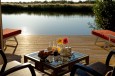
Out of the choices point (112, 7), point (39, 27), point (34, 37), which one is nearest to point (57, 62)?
point (34, 37)

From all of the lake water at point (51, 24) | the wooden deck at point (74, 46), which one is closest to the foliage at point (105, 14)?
the lake water at point (51, 24)

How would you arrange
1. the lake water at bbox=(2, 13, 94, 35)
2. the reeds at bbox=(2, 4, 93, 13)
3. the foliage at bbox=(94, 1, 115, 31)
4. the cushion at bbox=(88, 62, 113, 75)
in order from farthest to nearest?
1. the reeds at bbox=(2, 4, 93, 13)
2. the lake water at bbox=(2, 13, 94, 35)
3. the foliage at bbox=(94, 1, 115, 31)
4. the cushion at bbox=(88, 62, 113, 75)

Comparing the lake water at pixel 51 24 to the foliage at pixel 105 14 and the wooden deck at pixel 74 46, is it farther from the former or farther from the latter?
the wooden deck at pixel 74 46

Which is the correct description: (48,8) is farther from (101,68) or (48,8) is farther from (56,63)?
(101,68)

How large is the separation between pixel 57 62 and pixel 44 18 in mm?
6795

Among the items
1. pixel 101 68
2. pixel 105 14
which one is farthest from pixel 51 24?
pixel 101 68

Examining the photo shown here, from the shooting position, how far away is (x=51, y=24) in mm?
9188

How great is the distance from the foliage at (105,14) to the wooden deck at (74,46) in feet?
4.68

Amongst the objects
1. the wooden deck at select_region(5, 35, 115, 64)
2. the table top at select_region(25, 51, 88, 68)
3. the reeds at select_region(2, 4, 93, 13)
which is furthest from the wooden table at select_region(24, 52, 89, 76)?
the reeds at select_region(2, 4, 93, 13)

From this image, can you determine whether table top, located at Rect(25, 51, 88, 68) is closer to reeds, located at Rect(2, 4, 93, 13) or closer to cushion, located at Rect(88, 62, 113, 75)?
cushion, located at Rect(88, 62, 113, 75)

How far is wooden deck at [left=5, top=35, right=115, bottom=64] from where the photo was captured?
4973 millimetres

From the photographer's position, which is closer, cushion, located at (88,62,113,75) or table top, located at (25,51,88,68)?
cushion, located at (88,62,113,75)

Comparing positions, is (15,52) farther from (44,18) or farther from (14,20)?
(44,18)

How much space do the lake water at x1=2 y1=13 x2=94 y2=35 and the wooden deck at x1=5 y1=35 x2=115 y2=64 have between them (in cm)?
154
